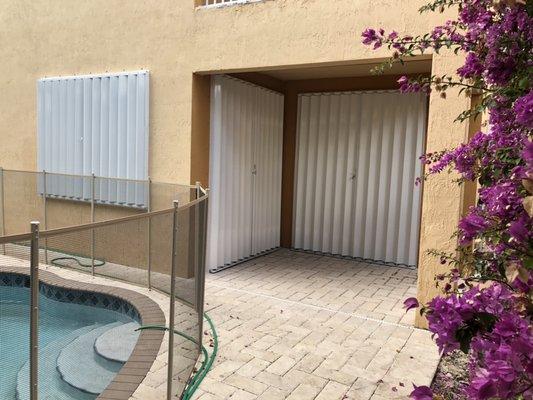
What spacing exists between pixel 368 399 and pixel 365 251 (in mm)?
4365

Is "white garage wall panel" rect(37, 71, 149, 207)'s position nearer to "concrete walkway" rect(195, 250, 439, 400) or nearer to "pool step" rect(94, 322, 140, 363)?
"concrete walkway" rect(195, 250, 439, 400)

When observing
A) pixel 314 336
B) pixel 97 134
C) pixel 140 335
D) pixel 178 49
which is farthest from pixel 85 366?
pixel 97 134

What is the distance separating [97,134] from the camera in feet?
23.1

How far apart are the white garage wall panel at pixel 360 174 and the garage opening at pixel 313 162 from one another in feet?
0.05

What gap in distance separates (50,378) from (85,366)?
1.42ft

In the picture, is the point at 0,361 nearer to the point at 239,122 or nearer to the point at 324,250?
the point at 239,122

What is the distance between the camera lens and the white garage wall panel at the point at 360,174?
6.96m

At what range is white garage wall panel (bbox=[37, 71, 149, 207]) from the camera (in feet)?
21.4

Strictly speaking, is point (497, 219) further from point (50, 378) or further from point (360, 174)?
point (360, 174)

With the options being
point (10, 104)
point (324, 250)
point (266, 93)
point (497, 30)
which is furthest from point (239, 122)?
point (497, 30)

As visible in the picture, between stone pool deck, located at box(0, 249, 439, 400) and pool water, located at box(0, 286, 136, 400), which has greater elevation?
pool water, located at box(0, 286, 136, 400)

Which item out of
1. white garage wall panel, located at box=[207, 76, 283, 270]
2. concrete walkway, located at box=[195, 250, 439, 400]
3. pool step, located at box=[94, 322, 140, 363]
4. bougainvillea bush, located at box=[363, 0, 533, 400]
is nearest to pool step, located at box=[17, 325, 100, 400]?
pool step, located at box=[94, 322, 140, 363]

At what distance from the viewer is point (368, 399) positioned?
3.24 metres

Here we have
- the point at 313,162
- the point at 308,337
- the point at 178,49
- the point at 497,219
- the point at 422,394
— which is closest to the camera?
the point at 422,394
